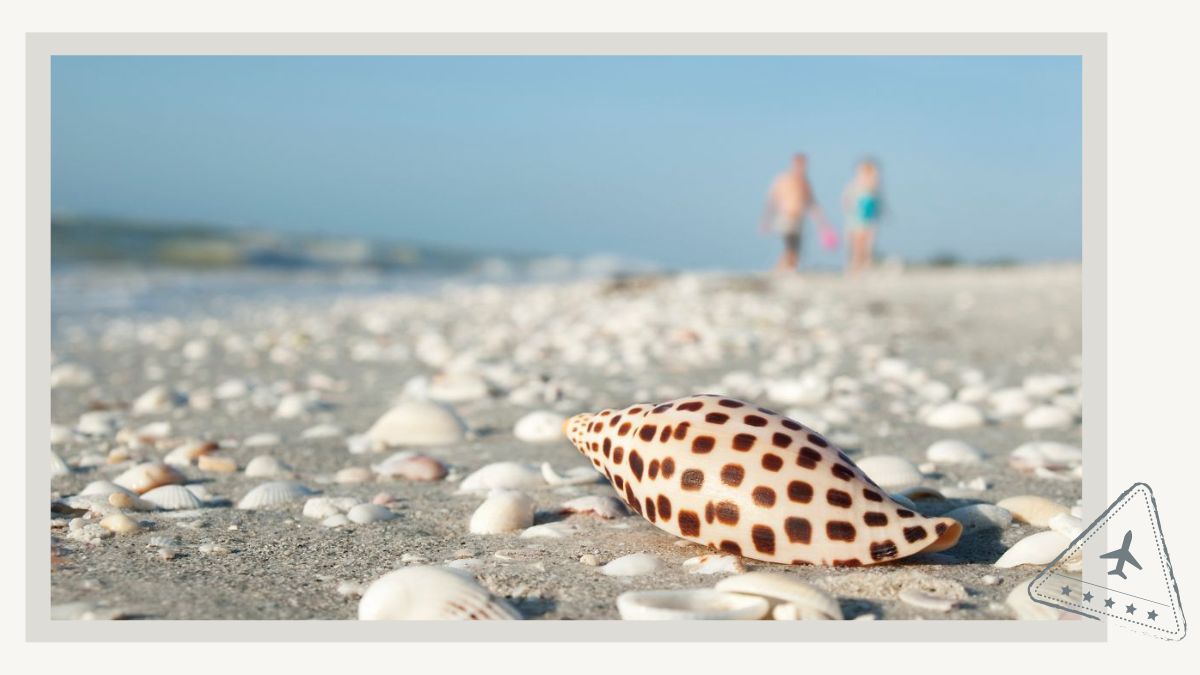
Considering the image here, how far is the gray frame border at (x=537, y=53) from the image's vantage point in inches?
63.4

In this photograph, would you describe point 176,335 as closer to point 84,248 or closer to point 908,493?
point 908,493

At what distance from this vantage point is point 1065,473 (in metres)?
3.00

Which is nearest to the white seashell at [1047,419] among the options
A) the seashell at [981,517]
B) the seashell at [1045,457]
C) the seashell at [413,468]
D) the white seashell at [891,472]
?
the seashell at [1045,457]

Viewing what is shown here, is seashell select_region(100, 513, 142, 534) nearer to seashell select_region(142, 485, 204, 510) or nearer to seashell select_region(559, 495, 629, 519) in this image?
seashell select_region(142, 485, 204, 510)

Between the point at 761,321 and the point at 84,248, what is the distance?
17892mm

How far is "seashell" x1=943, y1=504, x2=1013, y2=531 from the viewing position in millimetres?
2299

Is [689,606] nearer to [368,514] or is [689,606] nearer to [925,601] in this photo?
[925,601]

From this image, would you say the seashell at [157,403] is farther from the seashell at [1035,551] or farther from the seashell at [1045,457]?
the seashell at [1035,551]

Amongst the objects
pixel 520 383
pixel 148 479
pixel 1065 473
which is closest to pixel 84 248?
pixel 520 383

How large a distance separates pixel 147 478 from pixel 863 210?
13.6m

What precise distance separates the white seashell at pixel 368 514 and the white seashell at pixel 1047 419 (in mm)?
2631

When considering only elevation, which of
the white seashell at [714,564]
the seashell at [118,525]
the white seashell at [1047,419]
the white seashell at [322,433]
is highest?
the white seashell at [1047,419]
